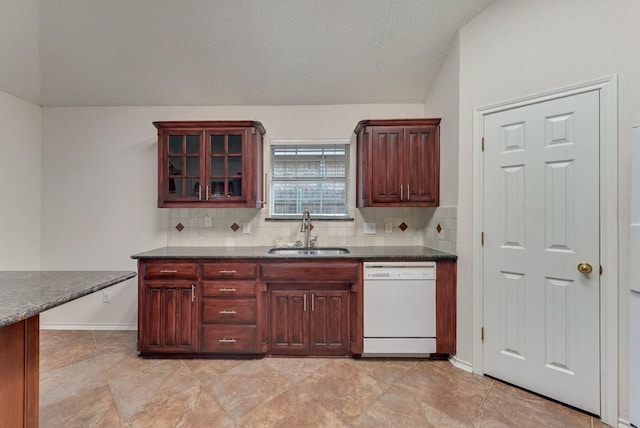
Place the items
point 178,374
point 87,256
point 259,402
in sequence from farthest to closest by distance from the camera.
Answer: point 87,256, point 178,374, point 259,402

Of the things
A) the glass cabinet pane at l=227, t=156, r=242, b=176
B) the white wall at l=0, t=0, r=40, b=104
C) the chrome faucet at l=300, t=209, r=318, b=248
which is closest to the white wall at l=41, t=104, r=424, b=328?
the white wall at l=0, t=0, r=40, b=104

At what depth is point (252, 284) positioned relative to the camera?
2.40 metres

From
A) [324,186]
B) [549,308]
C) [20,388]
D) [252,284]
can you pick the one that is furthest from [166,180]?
[549,308]

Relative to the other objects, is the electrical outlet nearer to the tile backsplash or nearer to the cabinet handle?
the tile backsplash

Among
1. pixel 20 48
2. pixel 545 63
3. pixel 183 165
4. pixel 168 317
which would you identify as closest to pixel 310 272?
pixel 168 317

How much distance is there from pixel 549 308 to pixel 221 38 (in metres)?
3.32

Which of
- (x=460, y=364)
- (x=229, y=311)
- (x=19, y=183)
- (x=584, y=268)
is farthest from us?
(x=19, y=183)

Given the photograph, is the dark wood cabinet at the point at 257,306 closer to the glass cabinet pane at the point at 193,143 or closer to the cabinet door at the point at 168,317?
Answer: the cabinet door at the point at 168,317

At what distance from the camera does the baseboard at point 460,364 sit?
7.30ft

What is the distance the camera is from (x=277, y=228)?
3.10 metres

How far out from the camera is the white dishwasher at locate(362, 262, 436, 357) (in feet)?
7.77

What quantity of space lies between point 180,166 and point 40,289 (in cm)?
176

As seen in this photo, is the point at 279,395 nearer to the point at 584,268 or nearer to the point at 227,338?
the point at 227,338

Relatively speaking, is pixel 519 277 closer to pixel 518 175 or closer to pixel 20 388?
pixel 518 175
